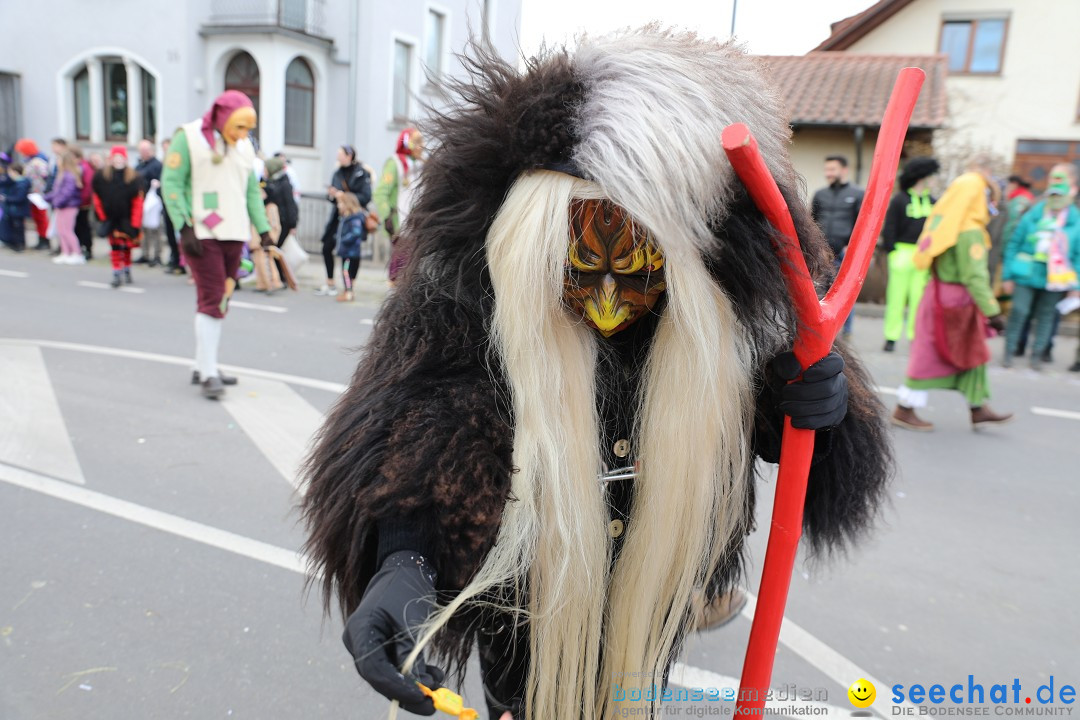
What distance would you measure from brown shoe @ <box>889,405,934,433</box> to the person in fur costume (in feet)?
13.7

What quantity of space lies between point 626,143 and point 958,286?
462 centimetres

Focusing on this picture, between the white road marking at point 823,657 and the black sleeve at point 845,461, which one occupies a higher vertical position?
the black sleeve at point 845,461

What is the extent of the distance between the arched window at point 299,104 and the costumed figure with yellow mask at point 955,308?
15686 millimetres

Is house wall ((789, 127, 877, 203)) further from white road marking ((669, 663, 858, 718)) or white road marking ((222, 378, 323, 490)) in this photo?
white road marking ((669, 663, 858, 718))

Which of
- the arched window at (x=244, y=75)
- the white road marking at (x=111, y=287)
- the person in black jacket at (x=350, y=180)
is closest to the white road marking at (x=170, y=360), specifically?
the white road marking at (x=111, y=287)

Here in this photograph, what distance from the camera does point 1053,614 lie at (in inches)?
119

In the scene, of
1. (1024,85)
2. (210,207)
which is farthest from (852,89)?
(210,207)

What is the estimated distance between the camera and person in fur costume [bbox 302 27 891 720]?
1.29 m

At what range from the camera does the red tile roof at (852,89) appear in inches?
472

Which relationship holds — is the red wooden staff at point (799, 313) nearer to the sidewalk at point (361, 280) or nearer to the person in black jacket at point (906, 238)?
the person in black jacket at point (906, 238)

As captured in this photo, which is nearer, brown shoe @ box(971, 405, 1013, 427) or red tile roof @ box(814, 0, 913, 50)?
brown shoe @ box(971, 405, 1013, 427)

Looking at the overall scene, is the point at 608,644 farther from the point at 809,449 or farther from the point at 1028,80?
the point at 1028,80

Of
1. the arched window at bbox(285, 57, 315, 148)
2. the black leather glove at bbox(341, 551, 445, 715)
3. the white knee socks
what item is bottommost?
the white knee socks

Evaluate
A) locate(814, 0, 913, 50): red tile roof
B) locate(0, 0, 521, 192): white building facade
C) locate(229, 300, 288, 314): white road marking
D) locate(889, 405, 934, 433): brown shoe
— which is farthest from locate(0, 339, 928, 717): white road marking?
locate(814, 0, 913, 50): red tile roof
